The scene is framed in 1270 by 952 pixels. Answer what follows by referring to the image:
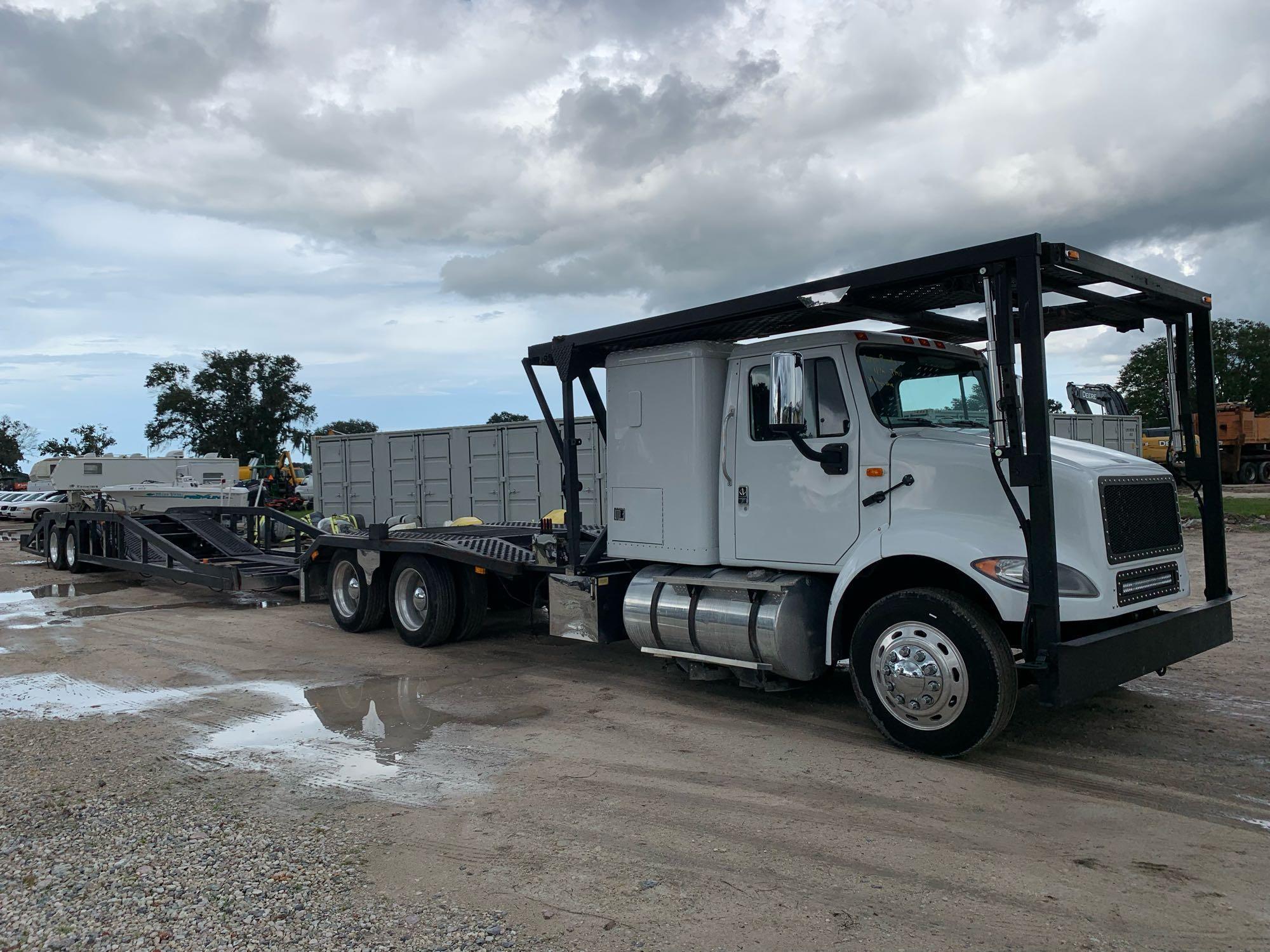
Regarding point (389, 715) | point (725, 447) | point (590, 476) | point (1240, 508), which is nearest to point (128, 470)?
point (590, 476)

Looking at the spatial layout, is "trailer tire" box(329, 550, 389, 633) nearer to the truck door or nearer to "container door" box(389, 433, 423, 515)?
the truck door

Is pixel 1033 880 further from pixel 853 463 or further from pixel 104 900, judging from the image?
pixel 104 900

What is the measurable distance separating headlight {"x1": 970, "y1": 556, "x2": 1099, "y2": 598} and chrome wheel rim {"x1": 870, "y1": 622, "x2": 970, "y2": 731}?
1.47ft

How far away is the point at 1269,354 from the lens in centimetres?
5956

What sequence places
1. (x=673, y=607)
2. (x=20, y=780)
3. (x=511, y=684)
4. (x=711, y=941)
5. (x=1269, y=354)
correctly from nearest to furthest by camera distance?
(x=711, y=941) → (x=20, y=780) → (x=673, y=607) → (x=511, y=684) → (x=1269, y=354)

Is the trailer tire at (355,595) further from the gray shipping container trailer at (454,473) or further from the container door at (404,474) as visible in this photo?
the container door at (404,474)

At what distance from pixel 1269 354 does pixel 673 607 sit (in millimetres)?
66408

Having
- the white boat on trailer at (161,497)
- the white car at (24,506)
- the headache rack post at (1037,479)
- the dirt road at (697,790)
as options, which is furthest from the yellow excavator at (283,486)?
the headache rack post at (1037,479)

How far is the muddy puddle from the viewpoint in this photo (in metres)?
5.29

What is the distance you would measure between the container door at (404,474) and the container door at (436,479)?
22cm

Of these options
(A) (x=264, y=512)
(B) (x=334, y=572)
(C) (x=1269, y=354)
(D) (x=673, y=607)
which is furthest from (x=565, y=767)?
(C) (x=1269, y=354)

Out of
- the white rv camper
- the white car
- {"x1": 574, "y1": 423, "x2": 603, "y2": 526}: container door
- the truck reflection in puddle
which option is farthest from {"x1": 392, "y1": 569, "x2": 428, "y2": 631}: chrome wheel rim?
the white car

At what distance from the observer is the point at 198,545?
559 inches

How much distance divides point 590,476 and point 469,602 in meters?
9.26
